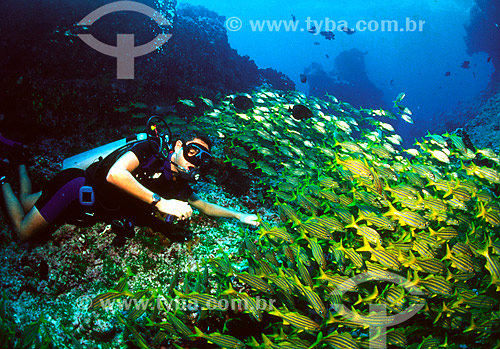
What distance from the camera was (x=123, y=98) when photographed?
25.2ft

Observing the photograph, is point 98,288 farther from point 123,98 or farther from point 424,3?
point 424,3

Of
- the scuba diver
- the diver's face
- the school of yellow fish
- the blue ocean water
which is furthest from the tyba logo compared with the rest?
the blue ocean water

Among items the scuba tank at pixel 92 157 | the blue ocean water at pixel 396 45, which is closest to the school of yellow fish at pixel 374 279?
Answer: the scuba tank at pixel 92 157

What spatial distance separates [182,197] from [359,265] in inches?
107

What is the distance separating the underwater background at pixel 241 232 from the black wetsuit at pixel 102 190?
2.03ft

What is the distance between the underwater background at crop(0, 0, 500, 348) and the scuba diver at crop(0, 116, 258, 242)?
587 mm

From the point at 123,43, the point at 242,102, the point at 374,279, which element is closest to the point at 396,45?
the point at 123,43

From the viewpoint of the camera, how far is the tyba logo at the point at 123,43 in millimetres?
8250

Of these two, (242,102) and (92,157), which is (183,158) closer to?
(92,157)

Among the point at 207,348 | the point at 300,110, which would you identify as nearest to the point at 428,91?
the point at 300,110

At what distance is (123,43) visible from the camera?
9016 millimetres

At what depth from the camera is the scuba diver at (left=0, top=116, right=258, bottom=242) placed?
8.82ft

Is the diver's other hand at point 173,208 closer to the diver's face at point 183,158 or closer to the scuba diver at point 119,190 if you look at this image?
the scuba diver at point 119,190

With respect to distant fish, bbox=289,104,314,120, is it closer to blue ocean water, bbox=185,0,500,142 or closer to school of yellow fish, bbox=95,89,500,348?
school of yellow fish, bbox=95,89,500,348
